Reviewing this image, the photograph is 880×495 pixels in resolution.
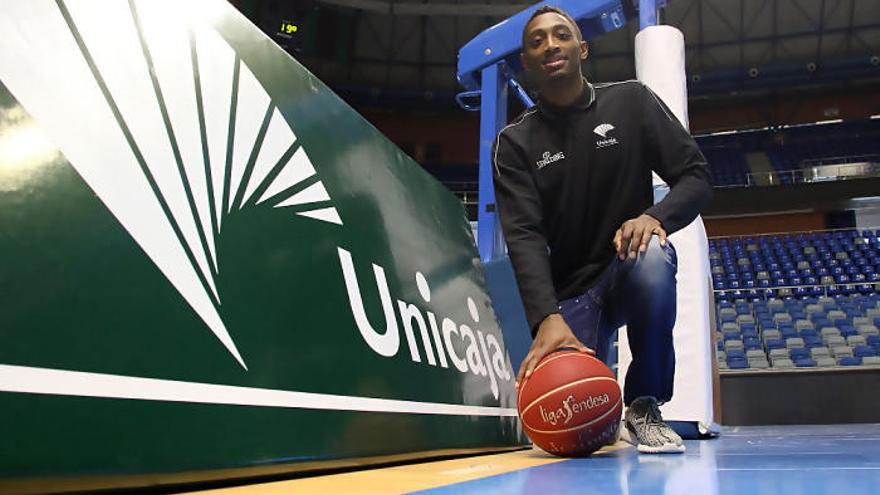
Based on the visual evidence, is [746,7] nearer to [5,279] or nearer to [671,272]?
[671,272]

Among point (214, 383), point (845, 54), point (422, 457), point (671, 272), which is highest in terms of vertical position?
point (845, 54)

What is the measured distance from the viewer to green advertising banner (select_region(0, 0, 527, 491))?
0.84 metres

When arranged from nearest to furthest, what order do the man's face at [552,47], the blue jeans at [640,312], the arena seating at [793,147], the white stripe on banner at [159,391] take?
1. the white stripe on banner at [159,391]
2. the blue jeans at [640,312]
3. the man's face at [552,47]
4. the arena seating at [793,147]

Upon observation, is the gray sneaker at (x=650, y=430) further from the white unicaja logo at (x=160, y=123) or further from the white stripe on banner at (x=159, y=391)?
the white unicaja logo at (x=160, y=123)

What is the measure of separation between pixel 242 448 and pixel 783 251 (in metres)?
13.4

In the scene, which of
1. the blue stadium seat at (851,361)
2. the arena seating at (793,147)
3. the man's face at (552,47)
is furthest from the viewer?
the arena seating at (793,147)

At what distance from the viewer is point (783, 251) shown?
12734mm

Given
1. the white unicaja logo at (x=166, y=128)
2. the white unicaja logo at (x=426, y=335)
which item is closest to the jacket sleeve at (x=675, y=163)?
the white unicaja logo at (x=426, y=335)

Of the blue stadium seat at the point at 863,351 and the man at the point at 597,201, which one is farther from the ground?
the man at the point at 597,201

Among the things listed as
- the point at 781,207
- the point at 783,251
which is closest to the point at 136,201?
the point at 783,251

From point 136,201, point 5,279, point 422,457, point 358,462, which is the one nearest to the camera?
point 5,279

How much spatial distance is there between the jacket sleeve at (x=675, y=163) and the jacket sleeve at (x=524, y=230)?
0.93 ft

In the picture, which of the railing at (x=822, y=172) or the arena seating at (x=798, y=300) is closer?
the arena seating at (x=798, y=300)

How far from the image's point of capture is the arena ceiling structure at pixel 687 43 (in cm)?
1513
